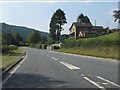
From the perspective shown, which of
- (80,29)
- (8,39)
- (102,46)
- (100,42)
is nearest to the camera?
(102,46)

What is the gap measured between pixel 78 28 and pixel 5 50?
7198 cm

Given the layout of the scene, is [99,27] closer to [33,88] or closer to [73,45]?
[73,45]

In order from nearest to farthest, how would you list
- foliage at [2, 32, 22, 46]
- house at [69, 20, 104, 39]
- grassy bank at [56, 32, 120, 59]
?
1. grassy bank at [56, 32, 120, 59]
2. foliage at [2, 32, 22, 46]
3. house at [69, 20, 104, 39]

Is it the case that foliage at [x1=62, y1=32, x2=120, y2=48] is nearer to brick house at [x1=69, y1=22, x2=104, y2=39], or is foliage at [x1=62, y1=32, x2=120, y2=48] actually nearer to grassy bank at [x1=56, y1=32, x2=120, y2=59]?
→ grassy bank at [x1=56, y1=32, x2=120, y2=59]

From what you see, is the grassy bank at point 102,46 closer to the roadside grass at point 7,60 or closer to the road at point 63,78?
the roadside grass at point 7,60

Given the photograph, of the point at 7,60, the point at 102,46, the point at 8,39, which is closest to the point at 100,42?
the point at 102,46

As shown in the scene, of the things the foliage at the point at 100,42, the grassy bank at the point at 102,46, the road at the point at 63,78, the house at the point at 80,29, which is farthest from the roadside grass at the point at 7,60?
the house at the point at 80,29

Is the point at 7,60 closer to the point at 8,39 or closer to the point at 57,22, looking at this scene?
the point at 8,39

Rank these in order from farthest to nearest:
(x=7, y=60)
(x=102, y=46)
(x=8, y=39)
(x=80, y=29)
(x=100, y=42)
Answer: (x=80, y=29)
(x=8, y=39)
(x=100, y=42)
(x=102, y=46)
(x=7, y=60)


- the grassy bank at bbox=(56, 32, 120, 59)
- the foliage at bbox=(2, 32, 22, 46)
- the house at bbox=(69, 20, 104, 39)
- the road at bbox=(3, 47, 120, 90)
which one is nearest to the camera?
the road at bbox=(3, 47, 120, 90)

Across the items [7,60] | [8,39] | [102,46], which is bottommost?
[7,60]

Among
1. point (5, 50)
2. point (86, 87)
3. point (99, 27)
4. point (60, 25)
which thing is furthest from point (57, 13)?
point (86, 87)

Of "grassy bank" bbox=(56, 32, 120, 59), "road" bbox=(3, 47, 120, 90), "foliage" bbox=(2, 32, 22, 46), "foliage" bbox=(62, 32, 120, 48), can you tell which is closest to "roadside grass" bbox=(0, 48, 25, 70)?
"road" bbox=(3, 47, 120, 90)

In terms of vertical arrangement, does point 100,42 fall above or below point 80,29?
below
